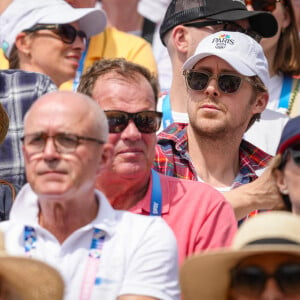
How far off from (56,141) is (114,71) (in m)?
1.33

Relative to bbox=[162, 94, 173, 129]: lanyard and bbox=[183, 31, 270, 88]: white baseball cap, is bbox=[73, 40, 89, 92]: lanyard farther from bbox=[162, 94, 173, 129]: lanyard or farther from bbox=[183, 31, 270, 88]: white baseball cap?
bbox=[183, 31, 270, 88]: white baseball cap

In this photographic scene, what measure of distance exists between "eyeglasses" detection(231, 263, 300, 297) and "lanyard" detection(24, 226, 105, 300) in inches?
26.0

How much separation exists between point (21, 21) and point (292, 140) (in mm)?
3100

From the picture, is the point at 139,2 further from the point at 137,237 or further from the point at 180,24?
the point at 137,237

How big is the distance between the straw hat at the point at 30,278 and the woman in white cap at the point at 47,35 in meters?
3.21

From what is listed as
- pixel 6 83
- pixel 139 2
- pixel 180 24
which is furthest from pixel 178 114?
pixel 139 2

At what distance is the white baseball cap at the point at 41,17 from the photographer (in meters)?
7.62

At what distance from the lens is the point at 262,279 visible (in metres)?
4.37

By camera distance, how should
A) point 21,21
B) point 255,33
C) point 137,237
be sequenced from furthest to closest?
point 21,21
point 255,33
point 137,237

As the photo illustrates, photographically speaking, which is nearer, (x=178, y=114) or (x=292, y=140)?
(x=292, y=140)

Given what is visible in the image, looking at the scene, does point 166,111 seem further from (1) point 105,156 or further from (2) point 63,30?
(1) point 105,156

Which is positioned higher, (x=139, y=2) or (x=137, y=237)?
(x=139, y=2)

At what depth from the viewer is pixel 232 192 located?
6164 mm

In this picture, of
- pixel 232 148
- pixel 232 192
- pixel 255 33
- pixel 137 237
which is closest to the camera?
pixel 137 237
